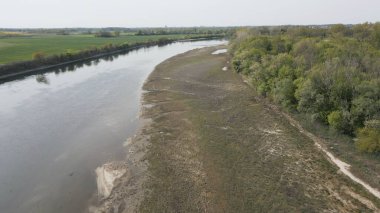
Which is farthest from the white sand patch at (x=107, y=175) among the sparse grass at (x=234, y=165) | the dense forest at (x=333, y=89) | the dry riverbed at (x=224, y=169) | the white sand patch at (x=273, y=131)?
the dense forest at (x=333, y=89)

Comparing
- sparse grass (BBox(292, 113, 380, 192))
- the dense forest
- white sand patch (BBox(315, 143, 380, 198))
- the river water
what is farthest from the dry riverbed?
the dense forest

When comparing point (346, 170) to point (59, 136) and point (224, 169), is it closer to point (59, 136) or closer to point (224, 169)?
point (224, 169)

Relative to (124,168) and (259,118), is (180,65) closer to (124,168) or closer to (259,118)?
(259,118)

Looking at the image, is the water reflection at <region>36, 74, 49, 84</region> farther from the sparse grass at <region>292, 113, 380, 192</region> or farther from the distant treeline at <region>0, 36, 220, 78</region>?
the sparse grass at <region>292, 113, 380, 192</region>

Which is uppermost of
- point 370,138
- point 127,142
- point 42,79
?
point 370,138

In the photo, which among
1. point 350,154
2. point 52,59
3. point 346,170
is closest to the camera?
point 346,170

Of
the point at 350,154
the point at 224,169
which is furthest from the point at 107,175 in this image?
the point at 350,154
